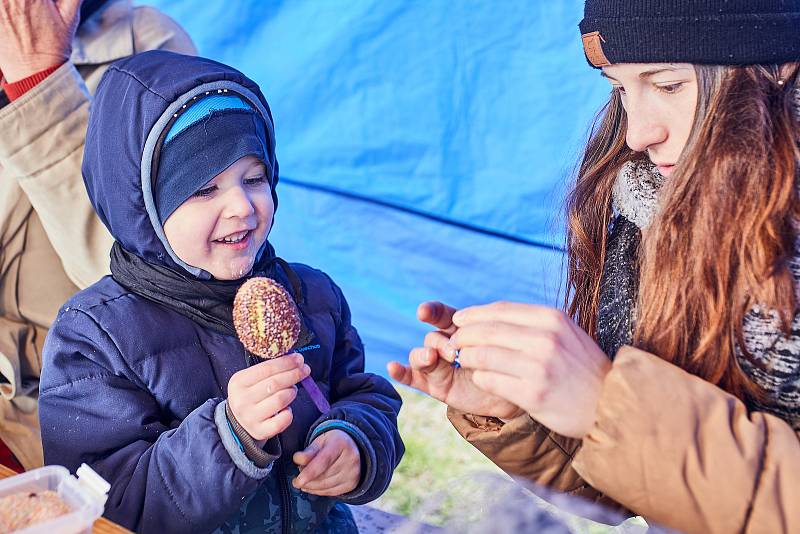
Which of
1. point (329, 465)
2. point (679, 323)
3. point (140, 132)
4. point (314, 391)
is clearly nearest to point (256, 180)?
point (140, 132)

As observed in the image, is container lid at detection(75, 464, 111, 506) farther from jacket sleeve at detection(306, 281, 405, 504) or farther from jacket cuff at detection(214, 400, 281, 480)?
jacket sleeve at detection(306, 281, 405, 504)

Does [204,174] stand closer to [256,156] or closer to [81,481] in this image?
[256,156]

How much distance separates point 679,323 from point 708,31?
412 millimetres

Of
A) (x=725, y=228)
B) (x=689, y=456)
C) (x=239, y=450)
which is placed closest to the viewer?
(x=689, y=456)

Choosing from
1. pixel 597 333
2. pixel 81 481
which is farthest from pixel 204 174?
pixel 597 333

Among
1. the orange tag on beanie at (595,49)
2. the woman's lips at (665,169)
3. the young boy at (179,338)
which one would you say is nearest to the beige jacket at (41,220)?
the young boy at (179,338)

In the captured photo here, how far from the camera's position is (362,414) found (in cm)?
154

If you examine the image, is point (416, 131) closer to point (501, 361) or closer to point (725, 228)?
point (725, 228)

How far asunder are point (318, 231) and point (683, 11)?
170 centimetres

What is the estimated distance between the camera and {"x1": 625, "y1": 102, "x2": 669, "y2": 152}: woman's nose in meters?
1.23

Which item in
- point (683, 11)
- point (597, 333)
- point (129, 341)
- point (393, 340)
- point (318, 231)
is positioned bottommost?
point (393, 340)

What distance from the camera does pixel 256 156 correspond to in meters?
1.49

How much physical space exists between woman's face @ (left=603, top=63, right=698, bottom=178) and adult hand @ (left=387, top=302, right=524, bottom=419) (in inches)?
15.5

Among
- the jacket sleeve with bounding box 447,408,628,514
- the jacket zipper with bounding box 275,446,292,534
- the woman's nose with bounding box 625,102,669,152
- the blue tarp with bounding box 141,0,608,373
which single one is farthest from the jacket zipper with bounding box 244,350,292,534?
the blue tarp with bounding box 141,0,608,373
